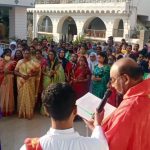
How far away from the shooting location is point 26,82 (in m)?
6.22

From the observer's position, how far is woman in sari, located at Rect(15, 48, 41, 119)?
6.20 m

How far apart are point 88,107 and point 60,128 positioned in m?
0.93

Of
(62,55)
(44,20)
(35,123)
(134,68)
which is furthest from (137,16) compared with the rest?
(134,68)

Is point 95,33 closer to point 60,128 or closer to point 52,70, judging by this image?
point 52,70

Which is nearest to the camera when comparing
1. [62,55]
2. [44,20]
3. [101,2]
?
[62,55]

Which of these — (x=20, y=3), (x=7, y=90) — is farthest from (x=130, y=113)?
(x=20, y=3)

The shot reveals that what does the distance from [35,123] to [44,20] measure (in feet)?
82.2

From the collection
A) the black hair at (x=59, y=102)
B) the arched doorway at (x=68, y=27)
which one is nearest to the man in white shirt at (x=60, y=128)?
the black hair at (x=59, y=102)

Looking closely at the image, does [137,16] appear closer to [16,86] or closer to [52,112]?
[16,86]

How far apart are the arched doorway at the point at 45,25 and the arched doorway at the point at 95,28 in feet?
15.1

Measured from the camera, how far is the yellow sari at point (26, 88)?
→ 6.20 meters

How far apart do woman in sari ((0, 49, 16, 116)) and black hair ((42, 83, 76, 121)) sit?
467 centimetres

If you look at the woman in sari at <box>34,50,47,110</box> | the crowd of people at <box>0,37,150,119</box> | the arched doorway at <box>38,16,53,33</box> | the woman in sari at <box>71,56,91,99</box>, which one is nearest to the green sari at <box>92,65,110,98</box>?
the crowd of people at <box>0,37,150,119</box>

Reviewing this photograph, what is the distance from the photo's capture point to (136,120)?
2.05 m
